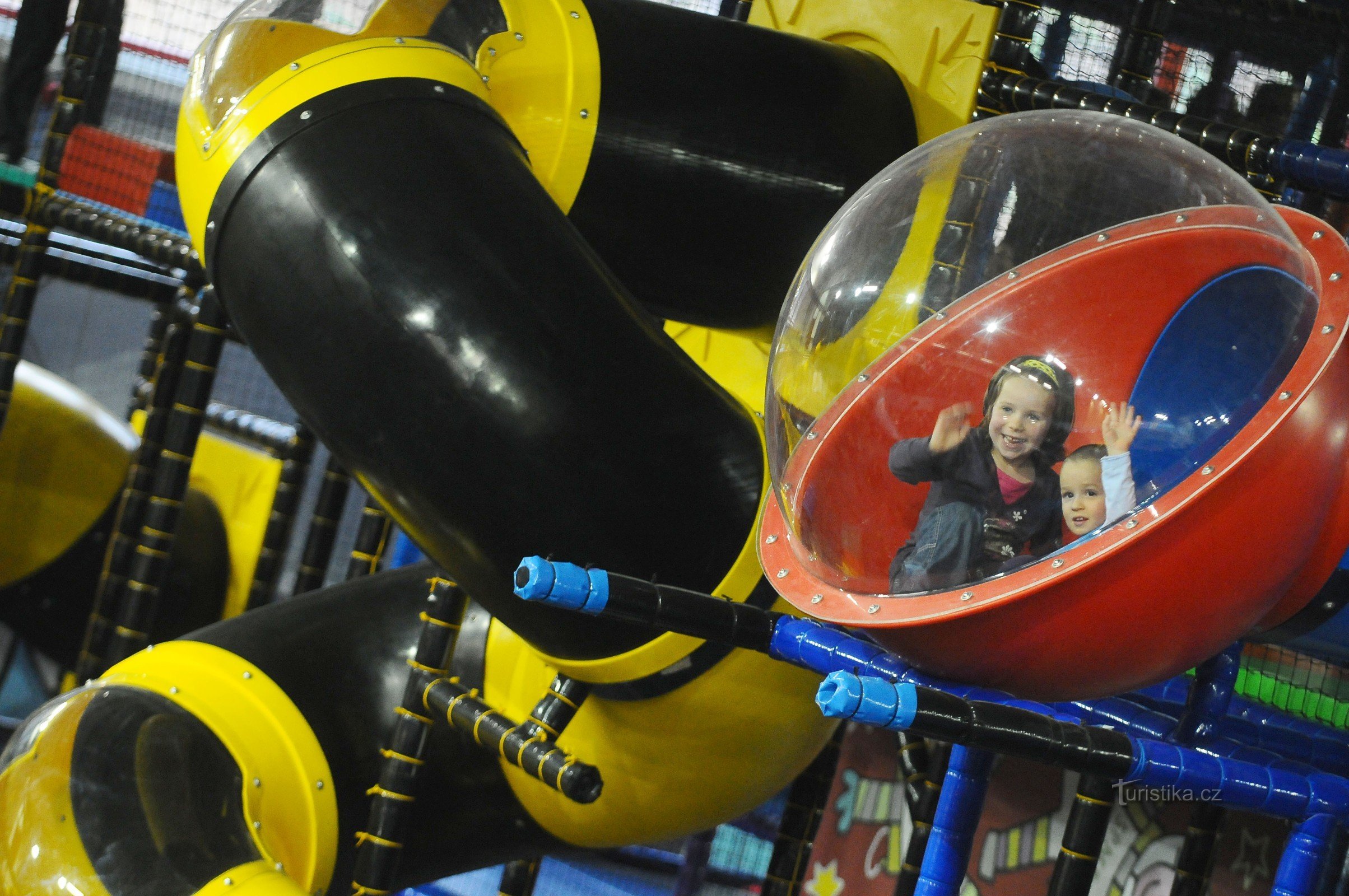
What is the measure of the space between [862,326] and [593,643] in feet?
2.30

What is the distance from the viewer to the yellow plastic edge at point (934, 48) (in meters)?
2.20

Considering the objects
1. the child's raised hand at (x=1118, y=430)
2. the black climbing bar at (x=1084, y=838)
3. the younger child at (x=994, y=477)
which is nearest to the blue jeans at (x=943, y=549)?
the younger child at (x=994, y=477)

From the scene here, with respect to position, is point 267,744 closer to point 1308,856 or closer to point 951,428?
point 951,428

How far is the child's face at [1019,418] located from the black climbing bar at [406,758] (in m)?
1.08

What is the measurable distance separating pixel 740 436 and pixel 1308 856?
86cm

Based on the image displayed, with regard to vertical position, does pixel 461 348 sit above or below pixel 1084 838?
above

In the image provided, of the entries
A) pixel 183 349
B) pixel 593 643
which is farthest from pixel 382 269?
pixel 183 349

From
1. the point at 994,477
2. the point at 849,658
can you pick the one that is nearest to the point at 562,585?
the point at 849,658

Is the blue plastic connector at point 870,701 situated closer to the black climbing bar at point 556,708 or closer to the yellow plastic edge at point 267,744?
the black climbing bar at point 556,708

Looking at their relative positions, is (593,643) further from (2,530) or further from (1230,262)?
(2,530)

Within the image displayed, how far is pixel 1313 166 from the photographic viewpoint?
1.58 metres

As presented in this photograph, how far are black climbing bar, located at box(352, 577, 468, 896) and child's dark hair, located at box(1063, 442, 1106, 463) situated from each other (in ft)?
3.68

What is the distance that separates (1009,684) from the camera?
1139 millimetres

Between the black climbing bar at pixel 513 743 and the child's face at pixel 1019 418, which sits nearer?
the child's face at pixel 1019 418
